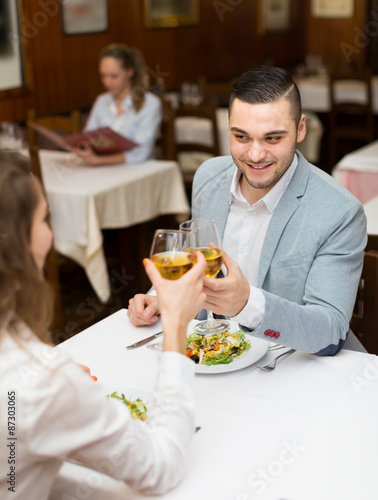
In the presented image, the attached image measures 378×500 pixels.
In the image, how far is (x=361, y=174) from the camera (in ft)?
13.1

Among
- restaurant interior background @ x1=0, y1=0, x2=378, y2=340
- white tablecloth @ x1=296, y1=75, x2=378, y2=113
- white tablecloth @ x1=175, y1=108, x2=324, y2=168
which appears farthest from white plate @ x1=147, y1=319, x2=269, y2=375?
white tablecloth @ x1=296, y1=75, x2=378, y2=113

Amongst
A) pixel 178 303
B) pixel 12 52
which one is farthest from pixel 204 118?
pixel 178 303

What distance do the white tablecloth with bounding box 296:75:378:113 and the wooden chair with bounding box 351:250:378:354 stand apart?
198 inches

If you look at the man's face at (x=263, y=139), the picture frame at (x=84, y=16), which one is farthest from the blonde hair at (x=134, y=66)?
the man's face at (x=263, y=139)

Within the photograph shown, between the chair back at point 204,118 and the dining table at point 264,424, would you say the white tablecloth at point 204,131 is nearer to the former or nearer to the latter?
the chair back at point 204,118

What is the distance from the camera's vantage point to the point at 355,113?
260 inches

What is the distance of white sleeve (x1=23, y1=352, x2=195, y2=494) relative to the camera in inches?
35.1

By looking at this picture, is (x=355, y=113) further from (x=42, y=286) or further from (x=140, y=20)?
(x=42, y=286)

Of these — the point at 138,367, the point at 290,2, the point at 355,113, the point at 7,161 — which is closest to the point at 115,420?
the point at 7,161

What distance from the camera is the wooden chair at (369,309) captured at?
Answer: 1.73 meters

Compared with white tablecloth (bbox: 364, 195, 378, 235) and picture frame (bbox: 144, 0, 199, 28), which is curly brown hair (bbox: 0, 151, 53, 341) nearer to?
white tablecloth (bbox: 364, 195, 378, 235)

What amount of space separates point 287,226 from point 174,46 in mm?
5217

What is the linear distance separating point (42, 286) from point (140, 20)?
5522 millimetres

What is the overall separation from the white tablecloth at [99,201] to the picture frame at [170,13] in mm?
2670
